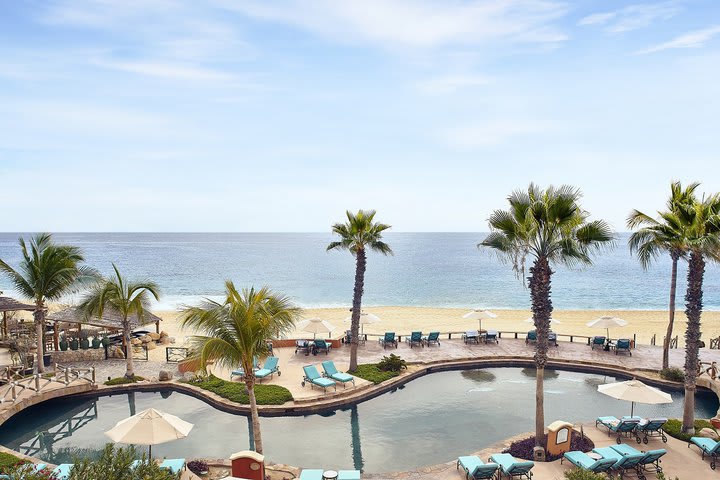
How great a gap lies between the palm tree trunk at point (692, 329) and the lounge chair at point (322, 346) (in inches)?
588

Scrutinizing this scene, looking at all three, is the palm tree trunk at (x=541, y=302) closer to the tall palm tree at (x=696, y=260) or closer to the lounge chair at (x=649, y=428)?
the lounge chair at (x=649, y=428)

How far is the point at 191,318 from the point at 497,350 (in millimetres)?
17233

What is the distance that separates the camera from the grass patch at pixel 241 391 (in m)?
16.4

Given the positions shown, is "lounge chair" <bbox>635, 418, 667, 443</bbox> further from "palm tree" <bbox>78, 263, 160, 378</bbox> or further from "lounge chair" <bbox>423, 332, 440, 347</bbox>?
"palm tree" <bbox>78, 263, 160, 378</bbox>

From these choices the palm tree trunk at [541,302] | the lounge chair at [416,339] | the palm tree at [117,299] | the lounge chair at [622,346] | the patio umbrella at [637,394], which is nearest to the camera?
the palm tree trunk at [541,302]

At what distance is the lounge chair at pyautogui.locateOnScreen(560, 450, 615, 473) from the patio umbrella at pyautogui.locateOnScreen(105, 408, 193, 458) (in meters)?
9.86

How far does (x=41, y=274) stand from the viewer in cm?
1825

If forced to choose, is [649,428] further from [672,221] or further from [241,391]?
[241,391]

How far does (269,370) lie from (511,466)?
1086cm

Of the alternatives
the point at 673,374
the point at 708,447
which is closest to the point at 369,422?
the point at 708,447

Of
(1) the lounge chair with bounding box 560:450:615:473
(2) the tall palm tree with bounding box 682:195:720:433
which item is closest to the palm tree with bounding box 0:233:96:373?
(1) the lounge chair with bounding box 560:450:615:473

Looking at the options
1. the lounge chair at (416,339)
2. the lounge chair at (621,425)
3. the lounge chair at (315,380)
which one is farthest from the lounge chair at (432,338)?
the lounge chair at (621,425)

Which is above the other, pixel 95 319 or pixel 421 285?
pixel 95 319

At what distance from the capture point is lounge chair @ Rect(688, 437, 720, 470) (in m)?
11.9
